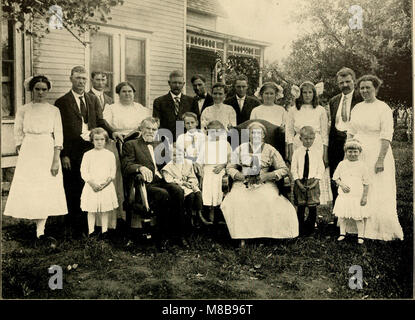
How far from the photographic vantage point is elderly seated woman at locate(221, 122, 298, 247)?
4105 mm

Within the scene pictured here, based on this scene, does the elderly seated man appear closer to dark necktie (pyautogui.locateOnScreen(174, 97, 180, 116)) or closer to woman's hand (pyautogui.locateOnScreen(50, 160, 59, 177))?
dark necktie (pyautogui.locateOnScreen(174, 97, 180, 116))

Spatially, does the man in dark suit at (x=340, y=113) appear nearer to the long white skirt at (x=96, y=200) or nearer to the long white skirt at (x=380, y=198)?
the long white skirt at (x=380, y=198)

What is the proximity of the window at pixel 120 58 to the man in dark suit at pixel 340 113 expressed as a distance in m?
1.96

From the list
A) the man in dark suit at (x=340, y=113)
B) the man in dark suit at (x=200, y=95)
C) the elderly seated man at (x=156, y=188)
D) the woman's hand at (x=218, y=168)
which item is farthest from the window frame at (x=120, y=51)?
the man in dark suit at (x=340, y=113)

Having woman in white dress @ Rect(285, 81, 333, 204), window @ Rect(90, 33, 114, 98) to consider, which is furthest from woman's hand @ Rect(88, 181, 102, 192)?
woman in white dress @ Rect(285, 81, 333, 204)

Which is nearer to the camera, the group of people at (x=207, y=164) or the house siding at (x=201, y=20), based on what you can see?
the group of people at (x=207, y=164)

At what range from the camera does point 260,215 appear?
4109 mm

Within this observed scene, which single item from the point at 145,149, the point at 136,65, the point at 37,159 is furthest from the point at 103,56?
the point at 37,159

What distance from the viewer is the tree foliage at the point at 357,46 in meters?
4.12

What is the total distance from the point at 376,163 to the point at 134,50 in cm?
281

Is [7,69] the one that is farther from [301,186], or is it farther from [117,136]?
[301,186]

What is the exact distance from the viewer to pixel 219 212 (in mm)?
4441
